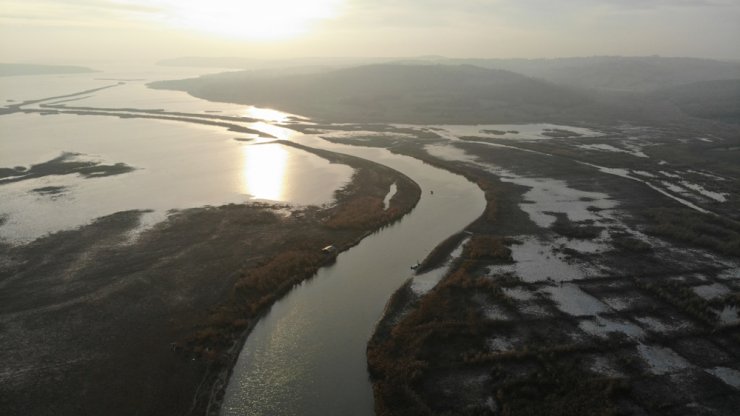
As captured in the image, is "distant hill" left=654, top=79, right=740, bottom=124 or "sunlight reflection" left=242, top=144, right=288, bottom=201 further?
"distant hill" left=654, top=79, right=740, bottom=124

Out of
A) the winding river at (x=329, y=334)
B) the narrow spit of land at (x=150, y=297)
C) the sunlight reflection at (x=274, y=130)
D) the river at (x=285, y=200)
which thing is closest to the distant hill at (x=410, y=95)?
the sunlight reflection at (x=274, y=130)

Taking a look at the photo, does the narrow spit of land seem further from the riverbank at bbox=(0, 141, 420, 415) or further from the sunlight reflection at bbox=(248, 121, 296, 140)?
the sunlight reflection at bbox=(248, 121, 296, 140)

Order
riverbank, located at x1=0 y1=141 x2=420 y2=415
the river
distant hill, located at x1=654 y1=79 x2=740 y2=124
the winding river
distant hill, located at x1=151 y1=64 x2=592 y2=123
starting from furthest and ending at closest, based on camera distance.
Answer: distant hill, located at x1=654 y1=79 x2=740 y2=124, distant hill, located at x1=151 y1=64 x2=592 y2=123, the river, riverbank, located at x1=0 y1=141 x2=420 y2=415, the winding river

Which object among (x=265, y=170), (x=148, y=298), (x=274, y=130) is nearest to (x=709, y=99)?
(x=274, y=130)

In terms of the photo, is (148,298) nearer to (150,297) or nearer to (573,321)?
(150,297)

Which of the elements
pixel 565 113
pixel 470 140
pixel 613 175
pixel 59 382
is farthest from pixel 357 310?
pixel 565 113

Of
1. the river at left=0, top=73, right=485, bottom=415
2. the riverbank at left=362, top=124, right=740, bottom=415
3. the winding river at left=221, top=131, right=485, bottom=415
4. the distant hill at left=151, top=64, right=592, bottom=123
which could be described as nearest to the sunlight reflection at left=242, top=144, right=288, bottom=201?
the river at left=0, top=73, right=485, bottom=415
